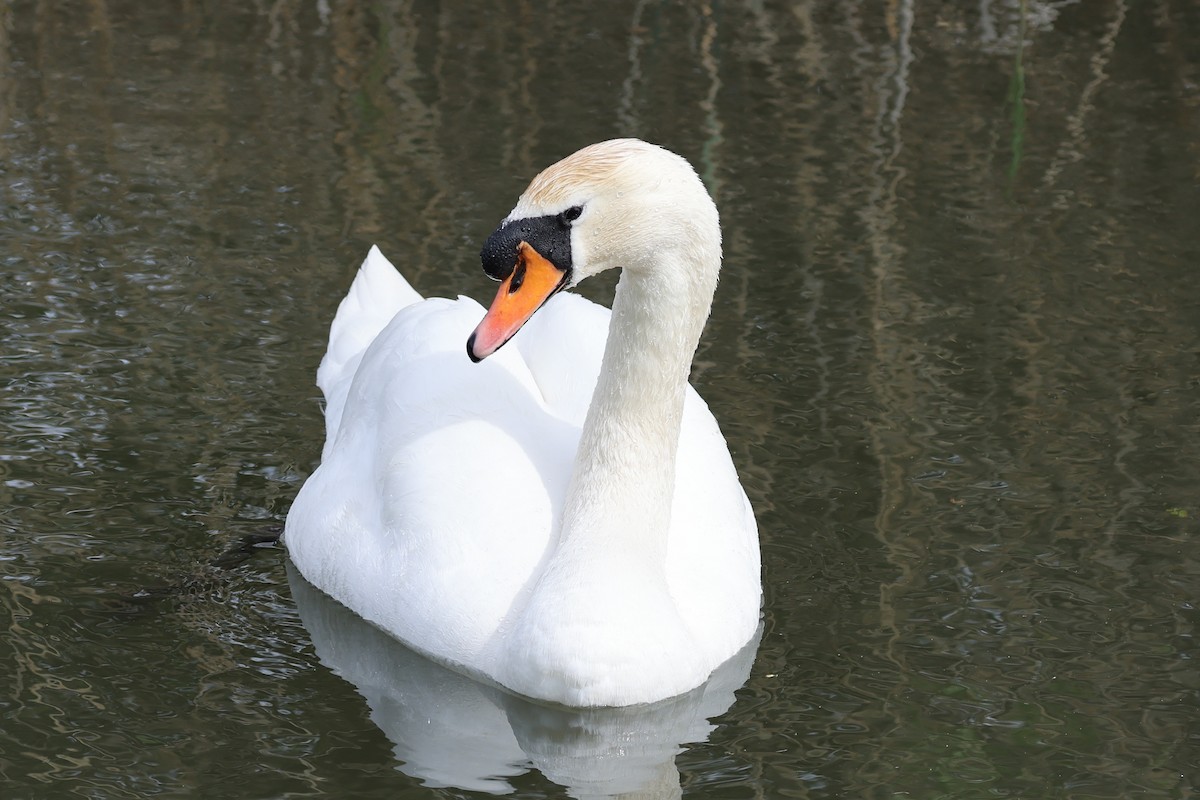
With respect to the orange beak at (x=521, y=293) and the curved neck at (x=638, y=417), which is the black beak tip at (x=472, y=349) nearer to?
the orange beak at (x=521, y=293)

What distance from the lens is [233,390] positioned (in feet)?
26.3

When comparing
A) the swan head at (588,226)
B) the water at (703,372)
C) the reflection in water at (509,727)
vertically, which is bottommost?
the reflection in water at (509,727)

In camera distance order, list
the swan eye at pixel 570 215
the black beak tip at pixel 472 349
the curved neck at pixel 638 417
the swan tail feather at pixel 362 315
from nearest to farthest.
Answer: the black beak tip at pixel 472 349, the swan eye at pixel 570 215, the curved neck at pixel 638 417, the swan tail feather at pixel 362 315

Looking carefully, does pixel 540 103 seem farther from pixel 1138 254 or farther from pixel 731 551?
pixel 731 551

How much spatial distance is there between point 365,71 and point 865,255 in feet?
15.9

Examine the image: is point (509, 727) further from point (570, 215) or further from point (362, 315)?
point (362, 315)

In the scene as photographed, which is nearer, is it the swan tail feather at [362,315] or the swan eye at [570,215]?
the swan eye at [570,215]

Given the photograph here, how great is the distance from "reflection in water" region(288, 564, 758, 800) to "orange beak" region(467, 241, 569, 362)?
1.17m

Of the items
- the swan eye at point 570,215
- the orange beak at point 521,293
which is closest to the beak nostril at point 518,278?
the orange beak at point 521,293

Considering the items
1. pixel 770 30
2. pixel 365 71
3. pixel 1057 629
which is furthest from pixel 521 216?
pixel 770 30

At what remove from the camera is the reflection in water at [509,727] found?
536 cm

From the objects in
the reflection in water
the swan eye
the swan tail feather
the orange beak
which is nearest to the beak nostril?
the orange beak

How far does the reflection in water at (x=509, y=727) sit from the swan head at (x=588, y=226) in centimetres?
117

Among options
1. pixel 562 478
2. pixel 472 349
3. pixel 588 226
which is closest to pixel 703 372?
pixel 562 478
